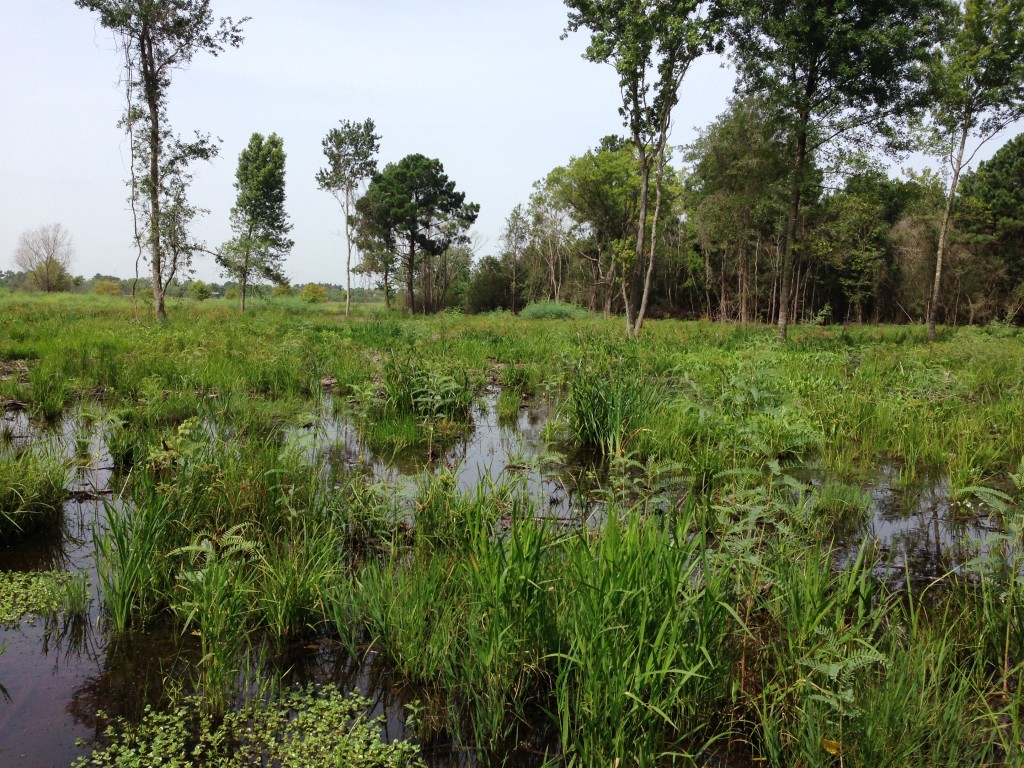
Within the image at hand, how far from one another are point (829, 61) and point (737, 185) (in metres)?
11.9

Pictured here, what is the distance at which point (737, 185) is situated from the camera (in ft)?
92.8

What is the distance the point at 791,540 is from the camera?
3.03m

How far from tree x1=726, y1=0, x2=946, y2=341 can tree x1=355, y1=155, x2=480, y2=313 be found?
31.2 metres

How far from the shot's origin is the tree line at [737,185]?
54.9ft

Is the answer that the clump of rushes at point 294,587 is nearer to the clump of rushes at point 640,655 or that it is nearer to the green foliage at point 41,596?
the green foliage at point 41,596

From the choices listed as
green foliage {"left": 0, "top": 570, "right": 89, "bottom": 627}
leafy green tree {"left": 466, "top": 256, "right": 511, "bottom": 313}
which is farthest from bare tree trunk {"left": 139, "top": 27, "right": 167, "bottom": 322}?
leafy green tree {"left": 466, "top": 256, "right": 511, "bottom": 313}

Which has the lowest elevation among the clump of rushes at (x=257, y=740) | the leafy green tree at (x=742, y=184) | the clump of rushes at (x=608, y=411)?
the clump of rushes at (x=257, y=740)

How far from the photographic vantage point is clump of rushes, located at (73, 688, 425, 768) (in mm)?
2090

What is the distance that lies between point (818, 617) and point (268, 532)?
3000 millimetres

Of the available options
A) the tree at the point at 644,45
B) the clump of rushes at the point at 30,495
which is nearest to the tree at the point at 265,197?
the tree at the point at 644,45

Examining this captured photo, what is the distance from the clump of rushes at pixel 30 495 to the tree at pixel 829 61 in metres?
16.4

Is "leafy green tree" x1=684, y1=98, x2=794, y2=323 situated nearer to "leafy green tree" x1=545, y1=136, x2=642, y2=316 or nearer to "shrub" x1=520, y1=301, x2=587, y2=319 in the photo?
"leafy green tree" x1=545, y1=136, x2=642, y2=316

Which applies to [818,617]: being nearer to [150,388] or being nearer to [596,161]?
[150,388]

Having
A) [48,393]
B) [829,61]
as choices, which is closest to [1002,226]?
[829,61]
